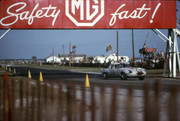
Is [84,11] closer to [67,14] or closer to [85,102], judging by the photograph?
[67,14]

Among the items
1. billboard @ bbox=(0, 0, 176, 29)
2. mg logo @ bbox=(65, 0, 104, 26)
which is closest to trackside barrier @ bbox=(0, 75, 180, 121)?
mg logo @ bbox=(65, 0, 104, 26)

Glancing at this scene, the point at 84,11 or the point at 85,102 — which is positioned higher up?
A: the point at 84,11

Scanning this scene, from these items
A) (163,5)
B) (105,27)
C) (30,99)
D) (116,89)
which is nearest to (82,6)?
(105,27)

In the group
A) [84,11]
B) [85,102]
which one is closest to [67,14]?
[84,11]

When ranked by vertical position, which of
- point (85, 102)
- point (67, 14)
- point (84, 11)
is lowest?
point (85, 102)

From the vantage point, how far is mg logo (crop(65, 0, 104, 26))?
72.3 ft

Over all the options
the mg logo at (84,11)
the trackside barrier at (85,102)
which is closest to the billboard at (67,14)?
the mg logo at (84,11)

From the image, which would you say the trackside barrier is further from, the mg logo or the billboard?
the billboard

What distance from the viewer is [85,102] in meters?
4.23

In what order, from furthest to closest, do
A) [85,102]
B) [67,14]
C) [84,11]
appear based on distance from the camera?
[67,14] < [84,11] < [85,102]

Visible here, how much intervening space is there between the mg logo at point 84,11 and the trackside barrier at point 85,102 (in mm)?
16661

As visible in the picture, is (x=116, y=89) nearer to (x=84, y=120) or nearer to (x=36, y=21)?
(x=84, y=120)

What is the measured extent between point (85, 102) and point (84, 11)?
18.3 metres

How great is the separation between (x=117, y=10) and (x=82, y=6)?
8.52 ft
